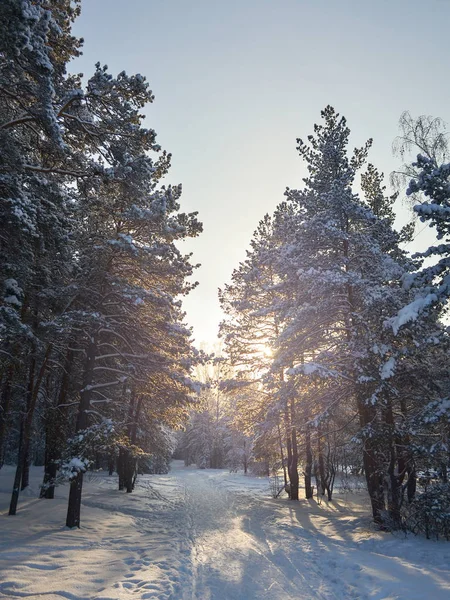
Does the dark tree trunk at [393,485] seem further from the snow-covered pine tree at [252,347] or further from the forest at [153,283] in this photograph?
the snow-covered pine tree at [252,347]

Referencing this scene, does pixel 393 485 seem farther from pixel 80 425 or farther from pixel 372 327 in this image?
pixel 80 425

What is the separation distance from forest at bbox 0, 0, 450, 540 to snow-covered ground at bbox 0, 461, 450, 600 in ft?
4.00

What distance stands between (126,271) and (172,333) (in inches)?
109

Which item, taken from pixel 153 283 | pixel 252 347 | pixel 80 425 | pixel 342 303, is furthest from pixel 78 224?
pixel 252 347

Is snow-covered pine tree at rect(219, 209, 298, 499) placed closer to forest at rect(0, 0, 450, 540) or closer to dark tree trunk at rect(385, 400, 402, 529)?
forest at rect(0, 0, 450, 540)

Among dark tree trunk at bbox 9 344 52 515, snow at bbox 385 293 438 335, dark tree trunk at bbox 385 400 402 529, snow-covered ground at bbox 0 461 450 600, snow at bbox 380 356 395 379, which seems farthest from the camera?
dark tree trunk at bbox 9 344 52 515

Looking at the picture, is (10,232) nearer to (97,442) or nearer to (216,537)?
(97,442)

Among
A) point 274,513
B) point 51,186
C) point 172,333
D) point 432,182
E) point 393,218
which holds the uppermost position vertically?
point 393,218

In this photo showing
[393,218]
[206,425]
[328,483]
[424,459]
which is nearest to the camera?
[424,459]

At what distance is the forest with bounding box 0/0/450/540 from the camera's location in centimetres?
785

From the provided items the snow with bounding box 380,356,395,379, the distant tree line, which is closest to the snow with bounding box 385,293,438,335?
the distant tree line

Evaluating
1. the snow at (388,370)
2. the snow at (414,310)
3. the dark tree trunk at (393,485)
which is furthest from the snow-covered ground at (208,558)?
the snow at (414,310)

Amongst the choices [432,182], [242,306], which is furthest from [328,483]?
[432,182]

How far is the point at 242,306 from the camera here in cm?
2008
